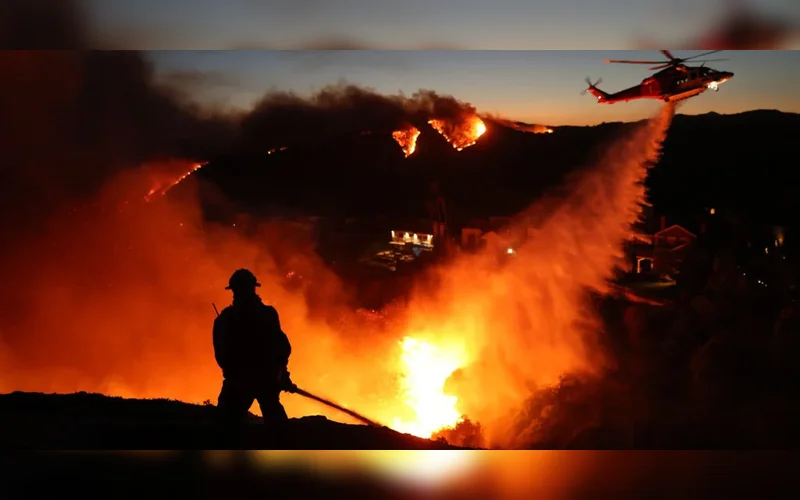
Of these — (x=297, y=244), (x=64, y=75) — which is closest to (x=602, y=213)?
(x=297, y=244)

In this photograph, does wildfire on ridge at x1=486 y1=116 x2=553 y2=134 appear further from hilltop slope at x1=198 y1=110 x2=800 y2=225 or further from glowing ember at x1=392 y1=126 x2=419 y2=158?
glowing ember at x1=392 y1=126 x2=419 y2=158

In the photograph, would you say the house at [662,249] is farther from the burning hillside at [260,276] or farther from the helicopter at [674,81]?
the helicopter at [674,81]

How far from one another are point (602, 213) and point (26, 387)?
3.04 m

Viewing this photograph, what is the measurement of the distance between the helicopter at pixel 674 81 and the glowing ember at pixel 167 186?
2.00 meters

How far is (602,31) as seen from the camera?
2990 mm

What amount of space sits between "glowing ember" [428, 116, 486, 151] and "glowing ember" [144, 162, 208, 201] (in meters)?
1.22

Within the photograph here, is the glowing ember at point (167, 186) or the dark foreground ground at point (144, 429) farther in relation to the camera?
the glowing ember at point (167, 186)

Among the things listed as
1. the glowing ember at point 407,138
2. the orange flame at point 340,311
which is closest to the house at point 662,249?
the orange flame at point 340,311

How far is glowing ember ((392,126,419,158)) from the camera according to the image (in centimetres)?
311

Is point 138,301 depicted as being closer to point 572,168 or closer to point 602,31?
point 572,168

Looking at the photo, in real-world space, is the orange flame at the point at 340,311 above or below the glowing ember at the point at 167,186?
below

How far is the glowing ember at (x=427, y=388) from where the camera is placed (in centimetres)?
307

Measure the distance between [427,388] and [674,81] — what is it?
195cm

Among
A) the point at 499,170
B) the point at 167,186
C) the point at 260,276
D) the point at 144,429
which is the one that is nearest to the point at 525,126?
the point at 499,170
